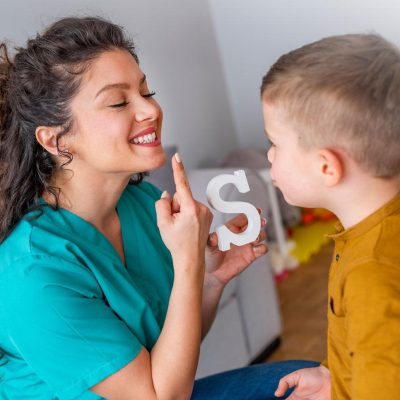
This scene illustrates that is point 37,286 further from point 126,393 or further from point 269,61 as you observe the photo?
point 269,61

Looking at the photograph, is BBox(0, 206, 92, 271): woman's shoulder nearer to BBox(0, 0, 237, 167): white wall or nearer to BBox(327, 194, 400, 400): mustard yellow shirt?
BBox(327, 194, 400, 400): mustard yellow shirt

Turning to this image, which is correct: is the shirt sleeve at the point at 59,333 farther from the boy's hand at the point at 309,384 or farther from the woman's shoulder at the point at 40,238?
the boy's hand at the point at 309,384

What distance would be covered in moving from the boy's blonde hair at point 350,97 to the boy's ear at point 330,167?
0.6 inches

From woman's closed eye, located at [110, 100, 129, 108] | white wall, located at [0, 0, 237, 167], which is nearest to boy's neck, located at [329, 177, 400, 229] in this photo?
woman's closed eye, located at [110, 100, 129, 108]

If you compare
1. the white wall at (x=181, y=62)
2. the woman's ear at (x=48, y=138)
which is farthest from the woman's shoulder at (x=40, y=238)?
the white wall at (x=181, y=62)

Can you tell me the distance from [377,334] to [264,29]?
3007mm

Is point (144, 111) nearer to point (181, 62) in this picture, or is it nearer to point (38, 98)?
point (38, 98)

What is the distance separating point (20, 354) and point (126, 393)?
0.79 feet

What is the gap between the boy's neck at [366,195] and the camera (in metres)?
1.04

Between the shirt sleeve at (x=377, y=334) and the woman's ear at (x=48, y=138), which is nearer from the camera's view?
the shirt sleeve at (x=377, y=334)

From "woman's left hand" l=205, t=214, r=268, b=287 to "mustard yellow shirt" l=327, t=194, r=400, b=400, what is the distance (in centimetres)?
47

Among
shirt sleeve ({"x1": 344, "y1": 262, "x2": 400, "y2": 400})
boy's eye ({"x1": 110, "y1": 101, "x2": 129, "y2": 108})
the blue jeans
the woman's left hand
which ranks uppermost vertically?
boy's eye ({"x1": 110, "y1": 101, "x2": 129, "y2": 108})

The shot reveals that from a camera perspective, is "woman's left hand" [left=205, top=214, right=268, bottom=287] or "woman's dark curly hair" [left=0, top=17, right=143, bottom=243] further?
"woman's left hand" [left=205, top=214, right=268, bottom=287]

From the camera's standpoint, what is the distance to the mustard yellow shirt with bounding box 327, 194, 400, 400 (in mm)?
919
